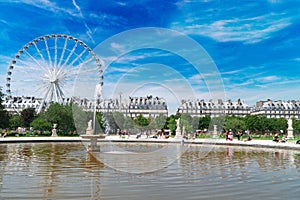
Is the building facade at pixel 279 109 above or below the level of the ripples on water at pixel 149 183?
above

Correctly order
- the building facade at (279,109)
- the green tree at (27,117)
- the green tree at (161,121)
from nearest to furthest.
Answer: the green tree at (161,121) < the green tree at (27,117) < the building facade at (279,109)

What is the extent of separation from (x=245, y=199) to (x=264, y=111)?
111m

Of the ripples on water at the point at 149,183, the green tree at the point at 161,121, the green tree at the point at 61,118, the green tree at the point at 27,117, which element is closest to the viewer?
the ripples on water at the point at 149,183

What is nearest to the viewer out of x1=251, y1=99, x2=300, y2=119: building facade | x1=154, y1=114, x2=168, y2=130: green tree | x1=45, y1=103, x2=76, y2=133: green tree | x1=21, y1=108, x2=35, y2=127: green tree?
x1=45, y1=103, x2=76, y2=133: green tree

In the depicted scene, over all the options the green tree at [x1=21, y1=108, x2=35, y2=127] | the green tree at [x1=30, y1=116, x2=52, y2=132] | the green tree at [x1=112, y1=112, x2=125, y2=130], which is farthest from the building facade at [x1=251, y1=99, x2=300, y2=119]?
the green tree at [x1=30, y1=116, x2=52, y2=132]

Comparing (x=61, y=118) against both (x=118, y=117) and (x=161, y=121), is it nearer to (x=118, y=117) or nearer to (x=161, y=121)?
(x=161, y=121)

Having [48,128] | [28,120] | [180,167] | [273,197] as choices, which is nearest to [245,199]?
[273,197]

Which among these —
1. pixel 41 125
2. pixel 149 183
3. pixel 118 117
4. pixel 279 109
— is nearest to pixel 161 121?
pixel 118 117

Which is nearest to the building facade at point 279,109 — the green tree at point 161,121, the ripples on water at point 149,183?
the green tree at point 161,121

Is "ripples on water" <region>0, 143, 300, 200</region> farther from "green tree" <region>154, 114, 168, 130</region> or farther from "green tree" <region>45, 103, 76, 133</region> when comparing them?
"green tree" <region>45, 103, 76, 133</region>

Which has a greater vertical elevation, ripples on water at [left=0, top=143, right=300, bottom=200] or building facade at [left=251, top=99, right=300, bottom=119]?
building facade at [left=251, top=99, right=300, bottom=119]

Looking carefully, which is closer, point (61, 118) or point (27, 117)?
point (61, 118)

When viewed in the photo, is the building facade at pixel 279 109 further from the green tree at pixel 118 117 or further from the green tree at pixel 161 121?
the green tree at pixel 118 117

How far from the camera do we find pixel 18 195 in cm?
816
